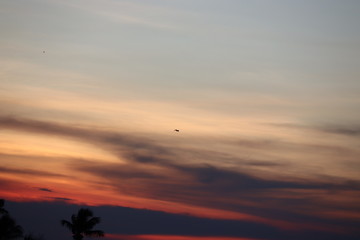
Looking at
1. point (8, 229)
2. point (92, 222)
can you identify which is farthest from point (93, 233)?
point (8, 229)

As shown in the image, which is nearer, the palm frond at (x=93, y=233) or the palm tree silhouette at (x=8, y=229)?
the palm tree silhouette at (x=8, y=229)

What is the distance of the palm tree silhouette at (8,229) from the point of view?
71438 millimetres

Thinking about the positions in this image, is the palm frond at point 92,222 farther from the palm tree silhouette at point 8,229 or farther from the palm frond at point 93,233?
the palm tree silhouette at point 8,229

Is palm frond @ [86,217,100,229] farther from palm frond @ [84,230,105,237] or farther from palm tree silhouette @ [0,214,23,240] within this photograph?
palm tree silhouette @ [0,214,23,240]

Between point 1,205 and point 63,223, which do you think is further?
point 63,223

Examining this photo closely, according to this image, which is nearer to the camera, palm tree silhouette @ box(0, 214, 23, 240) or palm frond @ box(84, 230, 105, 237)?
palm tree silhouette @ box(0, 214, 23, 240)

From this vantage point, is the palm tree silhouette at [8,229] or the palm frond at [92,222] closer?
the palm tree silhouette at [8,229]

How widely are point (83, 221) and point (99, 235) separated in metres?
3.05

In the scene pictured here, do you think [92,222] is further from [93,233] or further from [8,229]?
[8,229]

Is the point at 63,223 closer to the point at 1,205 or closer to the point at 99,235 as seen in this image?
the point at 99,235

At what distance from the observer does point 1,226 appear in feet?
236

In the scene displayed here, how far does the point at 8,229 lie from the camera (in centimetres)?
7194

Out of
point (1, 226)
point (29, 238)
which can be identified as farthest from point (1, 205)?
point (29, 238)

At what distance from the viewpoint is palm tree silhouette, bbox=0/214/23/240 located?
7144 cm
